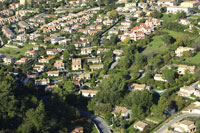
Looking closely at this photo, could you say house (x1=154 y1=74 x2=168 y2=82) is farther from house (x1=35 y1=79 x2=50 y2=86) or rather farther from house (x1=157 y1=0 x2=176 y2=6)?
house (x1=157 y1=0 x2=176 y2=6)

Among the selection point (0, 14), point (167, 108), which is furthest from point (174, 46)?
point (0, 14)

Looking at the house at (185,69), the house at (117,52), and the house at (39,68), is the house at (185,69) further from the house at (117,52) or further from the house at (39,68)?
the house at (39,68)

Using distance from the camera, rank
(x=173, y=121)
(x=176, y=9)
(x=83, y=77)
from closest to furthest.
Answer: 1. (x=173, y=121)
2. (x=83, y=77)
3. (x=176, y=9)

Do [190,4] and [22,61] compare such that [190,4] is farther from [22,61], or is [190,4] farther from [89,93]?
[89,93]

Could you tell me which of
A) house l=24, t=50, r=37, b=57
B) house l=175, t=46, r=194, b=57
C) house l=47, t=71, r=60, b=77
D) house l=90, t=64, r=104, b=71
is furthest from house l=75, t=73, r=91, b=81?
house l=175, t=46, r=194, b=57

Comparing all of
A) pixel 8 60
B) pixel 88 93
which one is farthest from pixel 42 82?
pixel 8 60

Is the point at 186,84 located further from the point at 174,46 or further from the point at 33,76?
the point at 33,76
